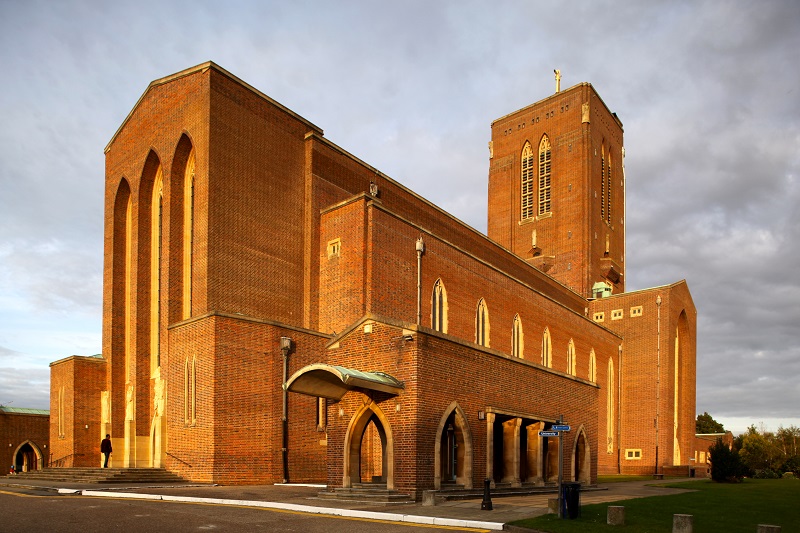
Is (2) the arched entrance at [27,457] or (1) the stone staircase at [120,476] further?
(2) the arched entrance at [27,457]

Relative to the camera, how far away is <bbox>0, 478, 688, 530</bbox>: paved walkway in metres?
13.7

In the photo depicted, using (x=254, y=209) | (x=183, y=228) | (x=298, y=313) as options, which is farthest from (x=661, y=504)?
(x=183, y=228)

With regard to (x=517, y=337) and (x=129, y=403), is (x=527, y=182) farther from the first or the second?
(x=129, y=403)

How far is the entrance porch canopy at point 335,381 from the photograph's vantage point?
16.7m

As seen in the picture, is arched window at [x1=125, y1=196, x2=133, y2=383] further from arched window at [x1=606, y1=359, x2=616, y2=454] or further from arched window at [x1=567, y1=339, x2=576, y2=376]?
arched window at [x1=606, y1=359, x2=616, y2=454]

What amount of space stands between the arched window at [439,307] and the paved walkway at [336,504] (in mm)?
12143

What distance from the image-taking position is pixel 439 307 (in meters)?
32.3

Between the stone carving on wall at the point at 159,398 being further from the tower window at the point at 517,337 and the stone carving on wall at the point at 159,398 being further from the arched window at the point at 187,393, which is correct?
Result: the tower window at the point at 517,337

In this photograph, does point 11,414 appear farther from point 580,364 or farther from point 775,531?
point 775,531

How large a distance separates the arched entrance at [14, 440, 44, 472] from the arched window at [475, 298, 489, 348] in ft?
97.9

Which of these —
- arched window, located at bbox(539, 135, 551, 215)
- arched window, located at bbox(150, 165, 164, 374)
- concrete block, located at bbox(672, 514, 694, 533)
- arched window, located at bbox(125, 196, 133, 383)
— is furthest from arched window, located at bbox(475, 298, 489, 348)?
arched window, located at bbox(539, 135, 551, 215)

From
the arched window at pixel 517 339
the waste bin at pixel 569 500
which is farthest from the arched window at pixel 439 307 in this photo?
the waste bin at pixel 569 500

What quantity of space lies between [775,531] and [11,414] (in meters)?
45.8

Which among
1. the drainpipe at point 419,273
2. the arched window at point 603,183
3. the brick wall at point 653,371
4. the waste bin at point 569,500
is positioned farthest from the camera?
the arched window at point 603,183
